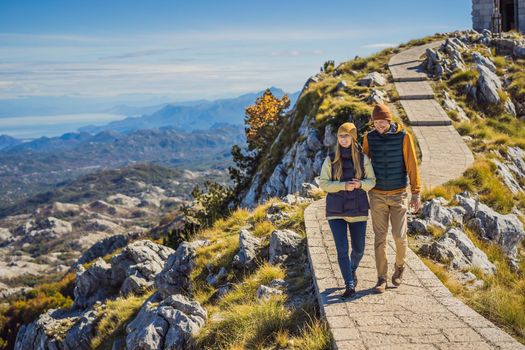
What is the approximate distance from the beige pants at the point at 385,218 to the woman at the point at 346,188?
0.97ft

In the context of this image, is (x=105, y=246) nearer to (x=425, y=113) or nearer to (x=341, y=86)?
(x=341, y=86)

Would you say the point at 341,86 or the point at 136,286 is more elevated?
the point at 341,86

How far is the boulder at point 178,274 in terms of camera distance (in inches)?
485

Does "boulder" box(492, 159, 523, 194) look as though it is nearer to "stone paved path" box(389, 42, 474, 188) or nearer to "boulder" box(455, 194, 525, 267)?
"stone paved path" box(389, 42, 474, 188)

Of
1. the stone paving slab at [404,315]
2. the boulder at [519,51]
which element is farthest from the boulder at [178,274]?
the boulder at [519,51]

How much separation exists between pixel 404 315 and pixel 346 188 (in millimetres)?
2103

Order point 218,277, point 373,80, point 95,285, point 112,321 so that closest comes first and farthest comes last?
point 218,277 < point 112,321 < point 95,285 < point 373,80

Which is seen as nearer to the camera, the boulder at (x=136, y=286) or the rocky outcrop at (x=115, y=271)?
the boulder at (x=136, y=286)

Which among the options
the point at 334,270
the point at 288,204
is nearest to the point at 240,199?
the point at 288,204

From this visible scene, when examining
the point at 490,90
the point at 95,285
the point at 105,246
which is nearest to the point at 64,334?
the point at 95,285

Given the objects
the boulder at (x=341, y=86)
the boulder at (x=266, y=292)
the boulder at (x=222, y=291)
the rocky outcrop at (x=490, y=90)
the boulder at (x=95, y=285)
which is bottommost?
the boulder at (x=95, y=285)

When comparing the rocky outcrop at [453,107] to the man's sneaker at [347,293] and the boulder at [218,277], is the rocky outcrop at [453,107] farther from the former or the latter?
the man's sneaker at [347,293]

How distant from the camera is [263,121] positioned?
→ 42.0 meters

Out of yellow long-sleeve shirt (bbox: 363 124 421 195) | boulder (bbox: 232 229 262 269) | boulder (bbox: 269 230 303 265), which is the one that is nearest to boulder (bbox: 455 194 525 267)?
boulder (bbox: 269 230 303 265)
